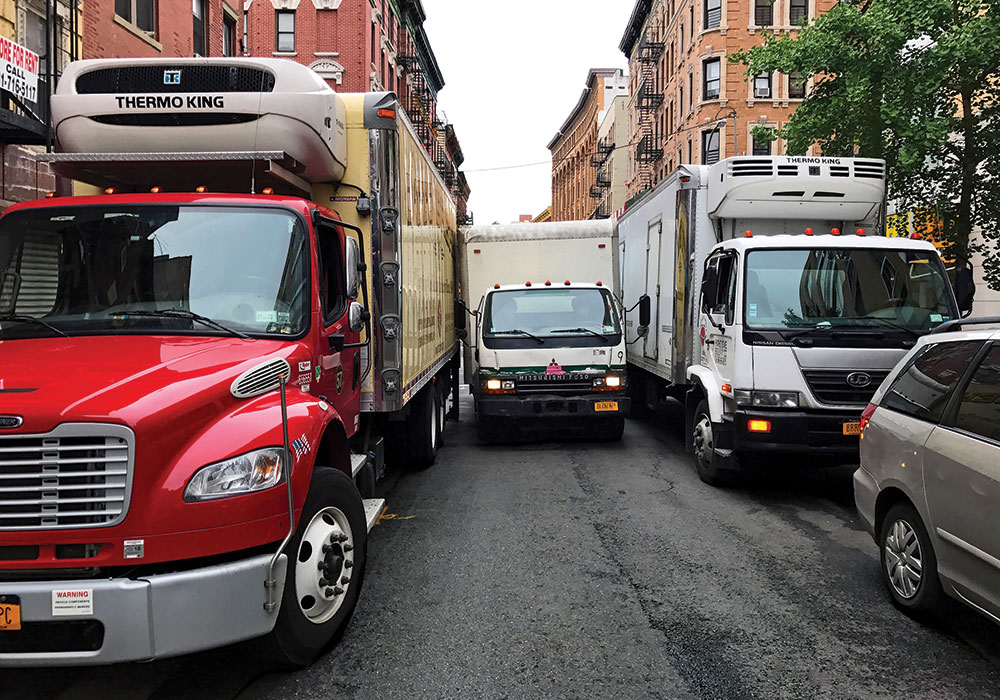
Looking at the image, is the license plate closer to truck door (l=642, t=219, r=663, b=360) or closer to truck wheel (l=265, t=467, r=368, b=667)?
truck wheel (l=265, t=467, r=368, b=667)

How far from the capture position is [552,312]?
12.3 metres

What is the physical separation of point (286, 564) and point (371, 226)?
340cm

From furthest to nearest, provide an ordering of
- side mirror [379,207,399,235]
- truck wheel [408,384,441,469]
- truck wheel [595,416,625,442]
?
truck wheel [595,416,625,442], truck wheel [408,384,441,469], side mirror [379,207,399,235]

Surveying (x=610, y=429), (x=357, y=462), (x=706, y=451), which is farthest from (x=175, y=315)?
(x=610, y=429)

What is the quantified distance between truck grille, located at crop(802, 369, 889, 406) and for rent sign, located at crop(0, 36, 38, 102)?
10.3 meters

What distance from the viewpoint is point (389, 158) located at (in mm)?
6949

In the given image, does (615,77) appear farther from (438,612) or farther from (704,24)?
(438,612)

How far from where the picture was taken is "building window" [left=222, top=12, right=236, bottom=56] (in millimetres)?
22222

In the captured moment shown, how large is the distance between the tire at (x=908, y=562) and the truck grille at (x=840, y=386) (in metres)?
2.62

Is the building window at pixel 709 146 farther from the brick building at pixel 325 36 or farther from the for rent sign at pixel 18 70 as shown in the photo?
the for rent sign at pixel 18 70

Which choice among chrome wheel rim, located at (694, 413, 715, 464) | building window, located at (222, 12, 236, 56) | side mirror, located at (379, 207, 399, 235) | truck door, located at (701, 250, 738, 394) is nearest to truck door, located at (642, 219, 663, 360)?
truck door, located at (701, 250, 738, 394)

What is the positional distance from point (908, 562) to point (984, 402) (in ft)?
3.78

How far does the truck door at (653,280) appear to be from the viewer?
1209cm

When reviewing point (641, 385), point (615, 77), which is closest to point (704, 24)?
point (615, 77)
